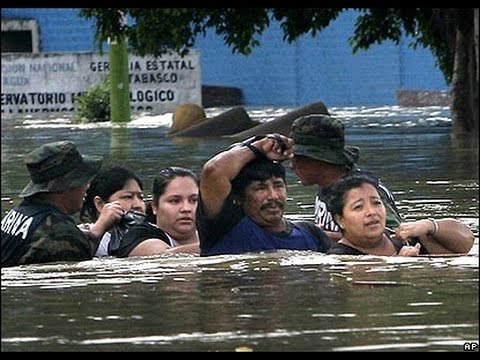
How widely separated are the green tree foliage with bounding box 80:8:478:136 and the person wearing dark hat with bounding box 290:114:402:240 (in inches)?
487

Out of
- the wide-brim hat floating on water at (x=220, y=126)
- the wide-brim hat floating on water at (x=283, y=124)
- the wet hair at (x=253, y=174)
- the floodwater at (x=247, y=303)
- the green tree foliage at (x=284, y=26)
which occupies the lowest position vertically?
the wide-brim hat floating on water at (x=220, y=126)

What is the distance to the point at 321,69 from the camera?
1550 inches

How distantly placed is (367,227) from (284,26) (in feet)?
53.7

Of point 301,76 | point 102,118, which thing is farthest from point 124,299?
point 301,76

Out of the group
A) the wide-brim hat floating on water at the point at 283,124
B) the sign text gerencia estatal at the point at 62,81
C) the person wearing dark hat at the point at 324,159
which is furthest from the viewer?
the sign text gerencia estatal at the point at 62,81

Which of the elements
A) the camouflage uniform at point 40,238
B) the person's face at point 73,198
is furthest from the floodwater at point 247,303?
the person's face at point 73,198

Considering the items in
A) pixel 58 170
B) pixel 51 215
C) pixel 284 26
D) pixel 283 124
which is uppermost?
pixel 284 26

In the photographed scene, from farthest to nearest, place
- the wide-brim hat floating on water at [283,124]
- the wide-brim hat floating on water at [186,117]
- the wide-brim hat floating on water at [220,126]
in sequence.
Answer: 1. the wide-brim hat floating on water at [186,117]
2. the wide-brim hat floating on water at [220,126]
3. the wide-brim hat floating on water at [283,124]

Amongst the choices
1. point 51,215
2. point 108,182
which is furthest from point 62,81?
point 51,215

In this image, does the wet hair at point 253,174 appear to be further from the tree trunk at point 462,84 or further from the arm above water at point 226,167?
the tree trunk at point 462,84

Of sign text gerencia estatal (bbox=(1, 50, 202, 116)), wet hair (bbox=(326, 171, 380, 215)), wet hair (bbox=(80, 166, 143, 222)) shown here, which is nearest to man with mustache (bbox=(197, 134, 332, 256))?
wet hair (bbox=(326, 171, 380, 215))

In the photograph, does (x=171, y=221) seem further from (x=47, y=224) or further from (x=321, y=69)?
(x=321, y=69)

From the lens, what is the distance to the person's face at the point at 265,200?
8.53m
